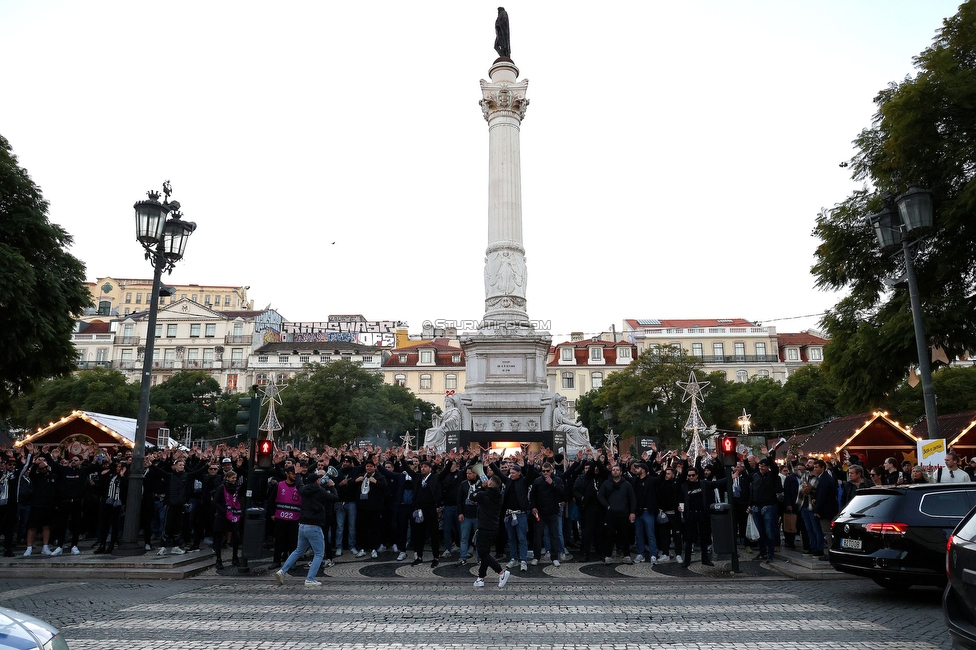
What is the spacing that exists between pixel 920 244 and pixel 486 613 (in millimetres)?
14070

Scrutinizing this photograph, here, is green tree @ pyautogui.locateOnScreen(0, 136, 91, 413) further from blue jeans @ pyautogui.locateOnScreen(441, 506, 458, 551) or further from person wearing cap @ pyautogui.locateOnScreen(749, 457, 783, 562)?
person wearing cap @ pyautogui.locateOnScreen(749, 457, 783, 562)

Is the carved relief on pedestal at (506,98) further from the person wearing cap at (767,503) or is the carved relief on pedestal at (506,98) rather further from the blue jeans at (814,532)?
the blue jeans at (814,532)

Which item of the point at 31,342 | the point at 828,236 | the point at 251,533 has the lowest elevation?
the point at 251,533

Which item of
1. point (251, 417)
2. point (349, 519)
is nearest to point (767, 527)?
point (349, 519)

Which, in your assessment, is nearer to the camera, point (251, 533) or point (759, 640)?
point (759, 640)

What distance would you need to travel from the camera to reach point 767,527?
12680 millimetres

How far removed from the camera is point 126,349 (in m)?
82.7

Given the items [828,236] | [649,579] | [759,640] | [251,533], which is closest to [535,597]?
[649,579]

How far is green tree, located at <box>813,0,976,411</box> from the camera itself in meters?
15.5

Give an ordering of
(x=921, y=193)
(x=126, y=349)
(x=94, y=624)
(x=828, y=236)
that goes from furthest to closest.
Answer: (x=126, y=349) < (x=828, y=236) < (x=921, y=193) < (x=94, y=624)

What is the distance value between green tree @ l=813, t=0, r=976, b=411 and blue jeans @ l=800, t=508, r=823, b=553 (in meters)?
5.59

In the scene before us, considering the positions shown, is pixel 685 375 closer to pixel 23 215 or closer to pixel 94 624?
pixel 23 215

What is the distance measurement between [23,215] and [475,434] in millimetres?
16921

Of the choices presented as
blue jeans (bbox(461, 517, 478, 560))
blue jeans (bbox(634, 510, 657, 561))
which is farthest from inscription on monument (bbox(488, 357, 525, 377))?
blue jeans (bbox(461, 517, 478, 560))
